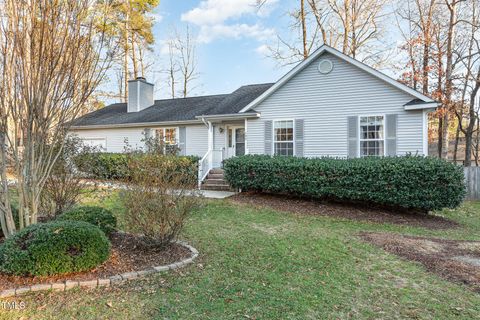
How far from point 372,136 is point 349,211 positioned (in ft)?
11.5

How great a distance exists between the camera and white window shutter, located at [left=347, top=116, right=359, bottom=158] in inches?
432

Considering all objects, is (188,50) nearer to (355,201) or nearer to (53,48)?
(355,201)

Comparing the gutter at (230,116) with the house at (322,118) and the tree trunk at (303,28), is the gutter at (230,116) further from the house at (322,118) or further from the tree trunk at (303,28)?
the tree trunk at (303,28)

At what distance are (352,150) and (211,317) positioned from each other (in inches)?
369

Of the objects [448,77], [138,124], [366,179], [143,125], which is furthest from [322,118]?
[448,77]

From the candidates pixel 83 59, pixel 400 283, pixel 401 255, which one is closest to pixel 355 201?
pixel 401 255

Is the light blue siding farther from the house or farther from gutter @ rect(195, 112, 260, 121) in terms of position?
gutter @ rect(195, 112, 260, 121)

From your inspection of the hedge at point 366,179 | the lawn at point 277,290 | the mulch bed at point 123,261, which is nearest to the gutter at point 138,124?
the hedge at point 366,179

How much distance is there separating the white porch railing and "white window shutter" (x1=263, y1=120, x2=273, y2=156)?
93.3 inches

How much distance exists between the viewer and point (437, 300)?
137 inches

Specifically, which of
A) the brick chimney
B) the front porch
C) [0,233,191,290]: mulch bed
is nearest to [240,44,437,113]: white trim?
the front porch

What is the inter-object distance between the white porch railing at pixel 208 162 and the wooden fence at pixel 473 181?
34.1ft

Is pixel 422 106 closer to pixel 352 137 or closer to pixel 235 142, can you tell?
pixel 352 137

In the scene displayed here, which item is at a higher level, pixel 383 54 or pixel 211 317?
pixel 383 54
